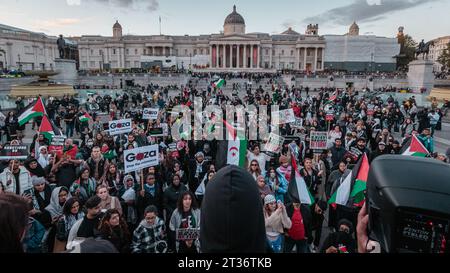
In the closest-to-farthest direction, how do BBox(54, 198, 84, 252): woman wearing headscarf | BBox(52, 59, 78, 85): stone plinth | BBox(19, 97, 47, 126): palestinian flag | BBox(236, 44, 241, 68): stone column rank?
BBox(54, 198, 84, 252): woman wearing headscarf < BBox(19, 97, 47, 126): palestinian flag < BBox(52, 59, 78, 85): stone plinth < BBox(236, 44, 241, 68): stone column

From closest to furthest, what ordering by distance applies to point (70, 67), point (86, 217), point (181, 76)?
point (86, 217) < point (70, 67) < point (181, 76)

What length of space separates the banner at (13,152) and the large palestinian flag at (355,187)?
6.45 m

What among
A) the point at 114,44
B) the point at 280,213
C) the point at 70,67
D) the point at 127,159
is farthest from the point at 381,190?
the point at 114,44

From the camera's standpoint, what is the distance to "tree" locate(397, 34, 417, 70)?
85912mm

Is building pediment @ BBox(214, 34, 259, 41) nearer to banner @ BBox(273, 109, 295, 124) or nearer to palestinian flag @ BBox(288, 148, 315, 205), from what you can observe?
banner @ BBox(273, 109, 295, 124)

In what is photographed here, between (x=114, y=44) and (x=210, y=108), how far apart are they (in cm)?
8576

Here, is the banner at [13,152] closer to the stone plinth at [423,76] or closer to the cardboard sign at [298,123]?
the cardboard sign at [298,123]

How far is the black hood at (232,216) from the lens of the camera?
4.95ft

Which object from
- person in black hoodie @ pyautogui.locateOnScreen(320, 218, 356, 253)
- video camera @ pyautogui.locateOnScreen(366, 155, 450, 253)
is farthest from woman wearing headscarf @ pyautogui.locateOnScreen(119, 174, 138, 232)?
video camera @ pyautogui.locateOnScreen(366, 155, 450, 253)

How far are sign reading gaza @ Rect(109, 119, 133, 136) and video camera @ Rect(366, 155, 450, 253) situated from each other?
29.9ft

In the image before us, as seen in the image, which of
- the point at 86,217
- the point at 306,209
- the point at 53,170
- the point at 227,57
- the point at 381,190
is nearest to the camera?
the point at 381,190

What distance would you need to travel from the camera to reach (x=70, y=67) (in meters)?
39.6

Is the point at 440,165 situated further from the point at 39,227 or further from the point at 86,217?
the point at 39,227

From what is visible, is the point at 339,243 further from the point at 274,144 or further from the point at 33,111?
the point at 33,111
